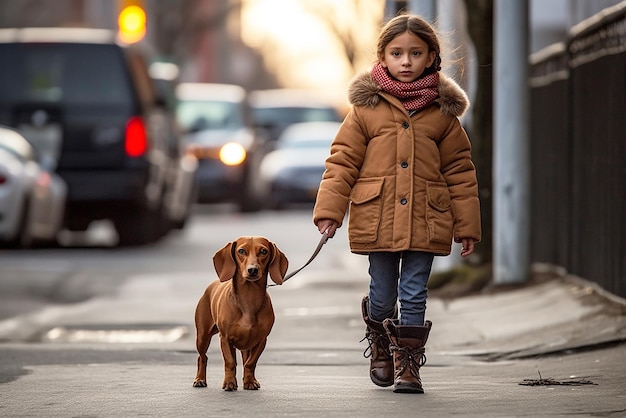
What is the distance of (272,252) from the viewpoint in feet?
23.7

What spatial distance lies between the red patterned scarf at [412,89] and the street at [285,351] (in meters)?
1.21

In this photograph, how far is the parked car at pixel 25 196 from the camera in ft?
55.4

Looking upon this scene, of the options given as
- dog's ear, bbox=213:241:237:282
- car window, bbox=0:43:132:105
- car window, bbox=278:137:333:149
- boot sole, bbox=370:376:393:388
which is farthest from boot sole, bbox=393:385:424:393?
car window, bbox=278:137:333:149

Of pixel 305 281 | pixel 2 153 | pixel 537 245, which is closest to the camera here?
pixel 537 245

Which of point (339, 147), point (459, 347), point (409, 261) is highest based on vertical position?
point (339, 147)

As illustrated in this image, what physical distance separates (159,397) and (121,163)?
36.3 feet

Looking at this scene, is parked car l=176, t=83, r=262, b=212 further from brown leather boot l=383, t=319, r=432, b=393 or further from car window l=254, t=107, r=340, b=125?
brown leather boot l=383, t=319, r=432, b=393

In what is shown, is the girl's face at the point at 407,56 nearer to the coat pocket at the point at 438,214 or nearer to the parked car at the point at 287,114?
the coat pocket at the point at 438,214

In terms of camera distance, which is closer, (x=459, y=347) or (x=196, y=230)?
(x=459, y=347)

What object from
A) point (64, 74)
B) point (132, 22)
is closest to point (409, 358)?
point (64, 74)

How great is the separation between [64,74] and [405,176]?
11482 millimetres

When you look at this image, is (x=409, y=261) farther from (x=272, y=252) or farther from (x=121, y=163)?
(x=121, y=163)

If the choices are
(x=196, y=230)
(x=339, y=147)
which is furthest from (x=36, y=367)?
(x=196, y=230)

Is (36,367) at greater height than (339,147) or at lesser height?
lesser
